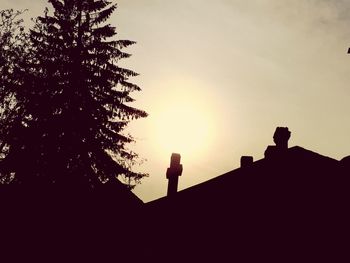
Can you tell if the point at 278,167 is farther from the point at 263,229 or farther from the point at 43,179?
the point at 43,179

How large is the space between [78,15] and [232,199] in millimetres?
15326

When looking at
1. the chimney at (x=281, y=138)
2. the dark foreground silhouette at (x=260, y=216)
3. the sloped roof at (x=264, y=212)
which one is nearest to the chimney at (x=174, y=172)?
the dark foreground silhouette at (x=260, y=216)

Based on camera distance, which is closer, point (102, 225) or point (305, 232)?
point (305, 232)

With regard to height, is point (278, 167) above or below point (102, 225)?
above

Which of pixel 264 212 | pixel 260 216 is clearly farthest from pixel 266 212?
pixel 260 216

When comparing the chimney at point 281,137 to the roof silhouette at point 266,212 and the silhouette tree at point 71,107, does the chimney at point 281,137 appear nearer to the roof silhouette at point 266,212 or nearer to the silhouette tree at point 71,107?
the roof silhouette at point 266,212

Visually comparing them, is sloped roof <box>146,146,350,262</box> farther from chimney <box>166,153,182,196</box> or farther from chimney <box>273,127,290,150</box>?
chimney <box>166,153,182,196</box>

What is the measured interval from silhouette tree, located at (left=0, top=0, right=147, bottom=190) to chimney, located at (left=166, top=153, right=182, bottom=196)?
15.4 ft

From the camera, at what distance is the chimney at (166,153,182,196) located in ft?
46.6

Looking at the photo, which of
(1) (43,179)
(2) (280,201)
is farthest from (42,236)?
(2) (280,201)

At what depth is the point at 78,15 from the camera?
22.7 m

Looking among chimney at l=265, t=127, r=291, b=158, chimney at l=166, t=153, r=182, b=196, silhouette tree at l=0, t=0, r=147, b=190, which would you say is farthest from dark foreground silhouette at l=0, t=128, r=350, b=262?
silhouette tree at l=0, t=0, r=147, b=190

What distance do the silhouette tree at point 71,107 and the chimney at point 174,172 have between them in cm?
469

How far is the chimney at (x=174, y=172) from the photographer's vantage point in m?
14.2
